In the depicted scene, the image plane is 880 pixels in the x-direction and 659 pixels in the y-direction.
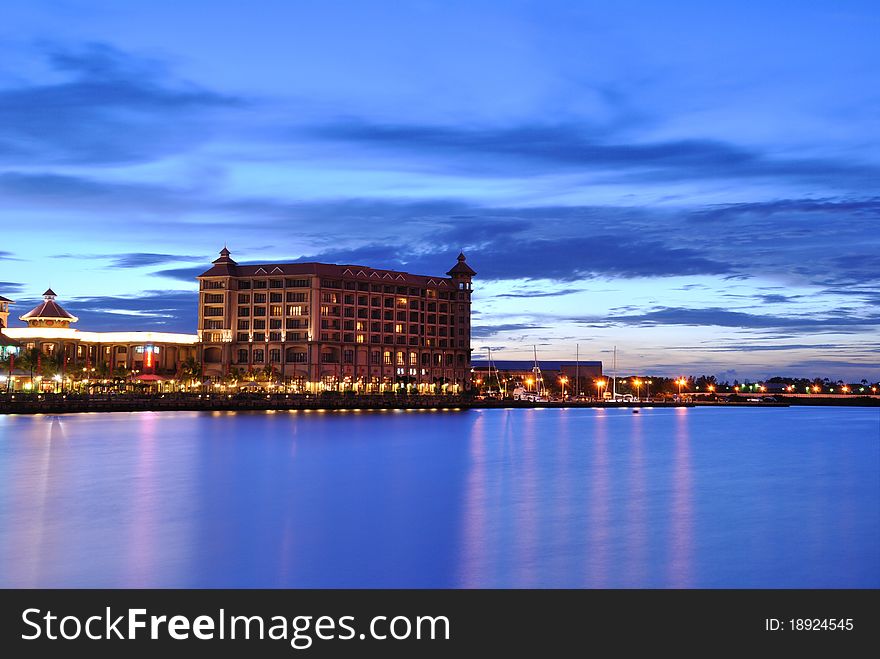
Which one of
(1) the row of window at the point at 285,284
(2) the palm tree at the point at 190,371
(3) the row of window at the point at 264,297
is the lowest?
(2) the palm tree at the point at 190,371

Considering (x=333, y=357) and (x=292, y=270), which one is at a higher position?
(x=292, y=270)

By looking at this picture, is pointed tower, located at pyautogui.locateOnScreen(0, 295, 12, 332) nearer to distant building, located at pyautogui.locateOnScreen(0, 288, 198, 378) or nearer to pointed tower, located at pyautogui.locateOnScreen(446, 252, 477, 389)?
distant building, located at pyautogui.locateOnScreen(0, 288, 198, 378)

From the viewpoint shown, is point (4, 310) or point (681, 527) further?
point (4, 310)

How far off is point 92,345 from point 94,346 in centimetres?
66

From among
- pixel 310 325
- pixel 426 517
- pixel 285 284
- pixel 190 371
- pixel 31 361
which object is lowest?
pixel 426 517

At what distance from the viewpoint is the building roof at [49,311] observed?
154 m

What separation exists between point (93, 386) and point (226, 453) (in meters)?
101

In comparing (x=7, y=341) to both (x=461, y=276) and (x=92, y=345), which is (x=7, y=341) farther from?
(x=461, y=276)

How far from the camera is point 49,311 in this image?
155125 mm

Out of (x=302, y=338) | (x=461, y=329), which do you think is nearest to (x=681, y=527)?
(x=302, y=338)

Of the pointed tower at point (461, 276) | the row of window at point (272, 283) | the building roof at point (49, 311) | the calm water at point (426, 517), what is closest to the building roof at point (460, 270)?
the pointed tower at point (461, 276)

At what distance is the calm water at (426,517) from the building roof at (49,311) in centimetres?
9373

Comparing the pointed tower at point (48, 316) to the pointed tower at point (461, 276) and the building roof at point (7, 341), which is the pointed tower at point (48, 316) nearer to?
the building roof at point (7, 341)

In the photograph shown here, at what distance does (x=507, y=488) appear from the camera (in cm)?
4291
